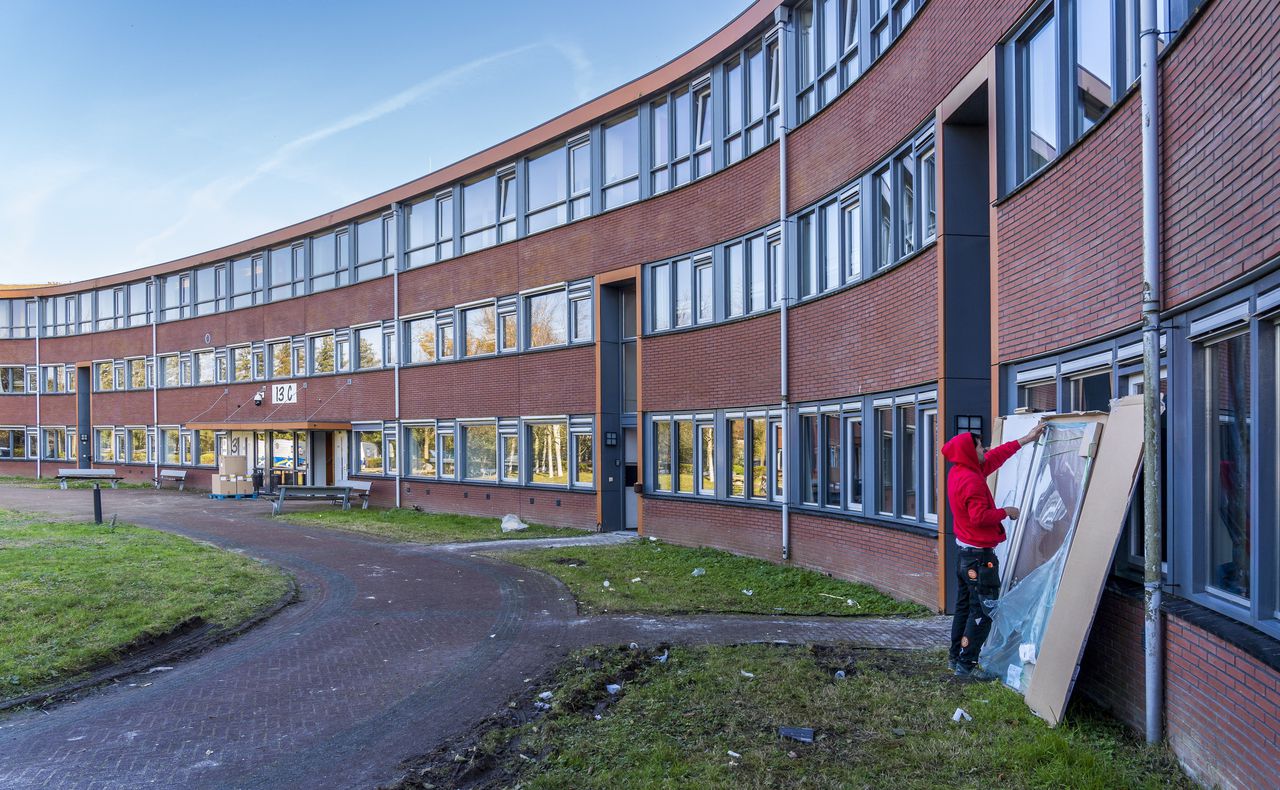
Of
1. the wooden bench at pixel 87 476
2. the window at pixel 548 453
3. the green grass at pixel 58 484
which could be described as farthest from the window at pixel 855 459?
the green grass at pixel 58 484

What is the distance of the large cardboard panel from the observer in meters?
5.76

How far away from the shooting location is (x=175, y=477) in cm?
3616

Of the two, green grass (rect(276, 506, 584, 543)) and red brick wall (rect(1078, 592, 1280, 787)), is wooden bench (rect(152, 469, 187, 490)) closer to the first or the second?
green grass (rect(276, 506, 584, 543))

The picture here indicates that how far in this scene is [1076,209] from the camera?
7230mm

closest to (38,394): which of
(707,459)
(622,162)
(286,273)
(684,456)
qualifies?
(286,273)

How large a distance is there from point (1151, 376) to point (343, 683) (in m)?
6.65

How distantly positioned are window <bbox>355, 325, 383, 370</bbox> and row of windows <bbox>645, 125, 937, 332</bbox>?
11.7 metres

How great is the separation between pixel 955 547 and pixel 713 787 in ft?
17.8

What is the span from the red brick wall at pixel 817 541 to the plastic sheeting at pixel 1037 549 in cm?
274

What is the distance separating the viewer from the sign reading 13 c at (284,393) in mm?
30688

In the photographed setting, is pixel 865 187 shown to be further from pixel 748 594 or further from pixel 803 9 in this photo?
pixel 748 594

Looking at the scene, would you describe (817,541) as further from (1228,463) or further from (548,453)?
(548,453)

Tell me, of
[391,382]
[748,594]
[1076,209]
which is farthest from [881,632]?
[391,382]

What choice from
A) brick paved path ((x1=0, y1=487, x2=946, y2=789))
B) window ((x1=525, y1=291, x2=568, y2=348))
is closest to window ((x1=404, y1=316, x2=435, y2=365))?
window ((x1=525, y1=291, x2=568, y2=348))
